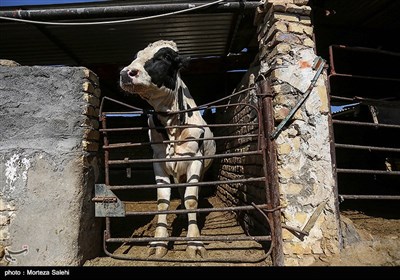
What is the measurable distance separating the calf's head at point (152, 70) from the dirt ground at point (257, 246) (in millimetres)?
1809

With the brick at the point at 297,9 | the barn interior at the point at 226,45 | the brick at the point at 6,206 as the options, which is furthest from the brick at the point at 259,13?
the brick at the point at 6,206

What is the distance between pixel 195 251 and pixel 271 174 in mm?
1177

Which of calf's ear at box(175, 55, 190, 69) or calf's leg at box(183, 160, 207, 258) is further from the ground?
calf's ear at box(175, 55, 190, 69)

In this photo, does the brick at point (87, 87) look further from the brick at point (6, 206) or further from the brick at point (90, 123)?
the brick at point (6, 206)

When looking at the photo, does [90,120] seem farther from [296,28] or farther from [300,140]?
[296,28]

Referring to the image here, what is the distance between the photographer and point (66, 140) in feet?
9.70

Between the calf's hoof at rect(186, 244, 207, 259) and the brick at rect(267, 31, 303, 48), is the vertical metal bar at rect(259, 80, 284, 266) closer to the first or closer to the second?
the brick at rect(267, 31, 303, 48)

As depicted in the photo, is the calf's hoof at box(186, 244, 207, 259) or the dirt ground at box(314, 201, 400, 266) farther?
the calf's hoof at box(186, 244, 207, 259)

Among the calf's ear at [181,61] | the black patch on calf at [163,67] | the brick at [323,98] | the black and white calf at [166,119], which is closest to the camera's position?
the brick at [323,98]

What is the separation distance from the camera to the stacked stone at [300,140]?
2.77m

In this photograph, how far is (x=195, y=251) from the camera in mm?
3197

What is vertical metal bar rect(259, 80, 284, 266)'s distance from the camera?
278 cm

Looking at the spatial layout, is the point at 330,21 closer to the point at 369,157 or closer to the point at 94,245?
the point at 369,157

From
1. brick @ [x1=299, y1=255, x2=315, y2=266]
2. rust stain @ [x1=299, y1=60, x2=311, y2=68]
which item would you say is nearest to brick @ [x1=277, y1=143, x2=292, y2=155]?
rust stain @ [x1=299, y1=60, x2=311, y2=68]
